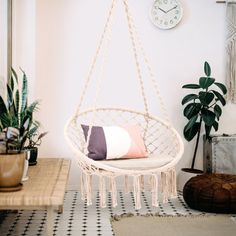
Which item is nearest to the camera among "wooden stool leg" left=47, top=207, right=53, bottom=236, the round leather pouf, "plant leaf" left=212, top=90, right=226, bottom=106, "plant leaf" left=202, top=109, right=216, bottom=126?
"wooden stool leg" left=47, top=207, right=53, bottom=236

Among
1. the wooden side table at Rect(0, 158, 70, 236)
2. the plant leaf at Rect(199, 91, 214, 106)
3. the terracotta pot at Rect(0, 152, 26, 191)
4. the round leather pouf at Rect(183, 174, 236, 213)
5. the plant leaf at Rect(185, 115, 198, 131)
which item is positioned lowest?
the round leather pouf at Rect(183, 174, 236, 213)

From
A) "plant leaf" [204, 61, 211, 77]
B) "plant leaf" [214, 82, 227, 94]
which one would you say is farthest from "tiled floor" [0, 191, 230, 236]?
"plant leaf" [204, 61, 211, 77]

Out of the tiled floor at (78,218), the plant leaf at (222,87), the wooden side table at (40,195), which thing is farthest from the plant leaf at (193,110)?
the wooden side table at (40,195)

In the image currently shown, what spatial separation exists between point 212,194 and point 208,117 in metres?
0.89

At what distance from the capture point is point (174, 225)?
9.52ft

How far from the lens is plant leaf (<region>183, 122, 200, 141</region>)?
398 cm

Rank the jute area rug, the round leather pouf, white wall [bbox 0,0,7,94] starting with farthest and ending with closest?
white wall [bbox 0,0,7,94] → the round leather pouf → the jute area rug

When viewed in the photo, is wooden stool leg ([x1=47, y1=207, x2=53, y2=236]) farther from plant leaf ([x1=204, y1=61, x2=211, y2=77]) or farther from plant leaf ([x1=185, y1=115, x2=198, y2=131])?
plant leaf ([x1=204, y1=61, x2=211, y2=77])

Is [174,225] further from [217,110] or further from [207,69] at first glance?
[207,69]

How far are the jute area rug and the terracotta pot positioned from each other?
88 cm

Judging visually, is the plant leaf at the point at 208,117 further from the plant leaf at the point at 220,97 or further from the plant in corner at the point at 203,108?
the plant leaf at the point at 220,97

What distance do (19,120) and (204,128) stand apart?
2.25 m

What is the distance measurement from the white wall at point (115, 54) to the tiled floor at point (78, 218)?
0.77 metres

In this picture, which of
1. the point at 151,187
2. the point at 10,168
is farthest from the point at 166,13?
the point at 10,168
